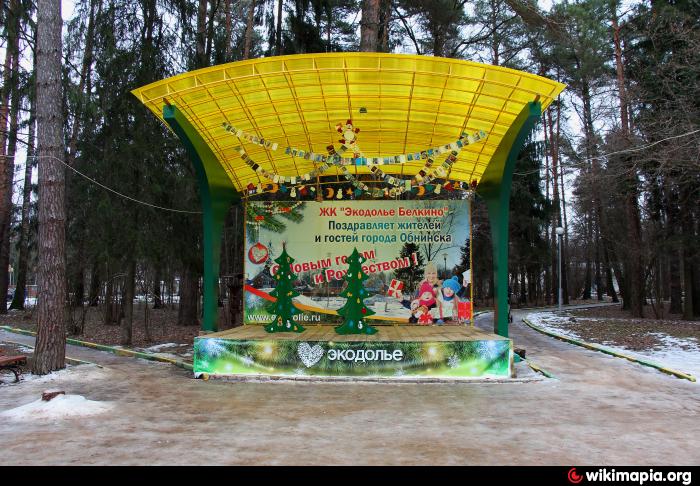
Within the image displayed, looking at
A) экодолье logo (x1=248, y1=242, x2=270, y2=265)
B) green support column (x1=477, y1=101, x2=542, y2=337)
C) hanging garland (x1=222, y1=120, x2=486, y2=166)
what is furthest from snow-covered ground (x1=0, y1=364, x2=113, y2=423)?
green support column (x1=477, y1=101, x2=542, y2=337)

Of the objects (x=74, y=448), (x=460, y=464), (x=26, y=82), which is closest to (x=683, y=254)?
(x=460, y=464)

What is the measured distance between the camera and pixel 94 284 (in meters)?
20.5

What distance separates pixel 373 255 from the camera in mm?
12156

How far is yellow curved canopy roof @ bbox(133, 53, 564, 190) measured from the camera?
339 inches

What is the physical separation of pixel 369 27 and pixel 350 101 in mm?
4694

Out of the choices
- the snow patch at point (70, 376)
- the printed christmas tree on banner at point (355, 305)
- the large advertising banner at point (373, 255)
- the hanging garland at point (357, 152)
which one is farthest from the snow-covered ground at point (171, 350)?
the hanging garland at point (357, 152)

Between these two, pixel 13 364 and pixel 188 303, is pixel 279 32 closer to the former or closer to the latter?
pixel 188 303

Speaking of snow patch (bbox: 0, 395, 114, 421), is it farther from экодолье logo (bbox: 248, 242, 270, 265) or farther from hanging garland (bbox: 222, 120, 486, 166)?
экодолье logo (bbox: 248, 242, 270, 265)

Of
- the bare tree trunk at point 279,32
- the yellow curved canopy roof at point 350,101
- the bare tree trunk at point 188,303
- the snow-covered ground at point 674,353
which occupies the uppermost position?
the bare tree trunk at point 279,32

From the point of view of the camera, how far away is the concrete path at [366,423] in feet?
15.7

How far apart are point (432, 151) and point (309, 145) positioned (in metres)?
3.05

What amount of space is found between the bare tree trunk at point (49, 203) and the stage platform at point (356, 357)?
259 centimetres

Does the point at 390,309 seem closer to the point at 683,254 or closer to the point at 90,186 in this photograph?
the point at 90,186

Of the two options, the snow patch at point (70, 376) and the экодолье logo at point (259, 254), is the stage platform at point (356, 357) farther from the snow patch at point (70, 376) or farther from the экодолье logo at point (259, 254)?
the экодолье logo at point (259, 254)
